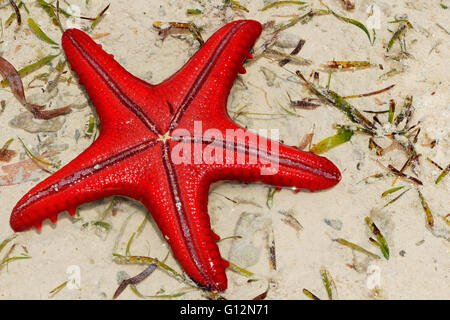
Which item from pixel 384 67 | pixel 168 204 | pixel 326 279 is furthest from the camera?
pixel 384 67

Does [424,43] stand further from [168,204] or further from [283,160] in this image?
[168,204]

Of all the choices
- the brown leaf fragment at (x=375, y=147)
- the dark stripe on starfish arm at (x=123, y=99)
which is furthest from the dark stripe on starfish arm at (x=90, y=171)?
the brown leaf fragment at (x=375, y=147)

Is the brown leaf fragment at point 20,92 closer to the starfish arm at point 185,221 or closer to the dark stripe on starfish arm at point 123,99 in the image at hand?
the dark stripe on starfish arm at point 123,99

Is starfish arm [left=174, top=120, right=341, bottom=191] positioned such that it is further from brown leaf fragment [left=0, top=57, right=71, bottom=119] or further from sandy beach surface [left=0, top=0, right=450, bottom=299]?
brown leaf fragment [left=0, top=57, right=71, bottom=119]

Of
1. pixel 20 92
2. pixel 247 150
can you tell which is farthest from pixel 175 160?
pixel 20 92

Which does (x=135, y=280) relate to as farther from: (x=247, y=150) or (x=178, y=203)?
(x=247, y=150)
